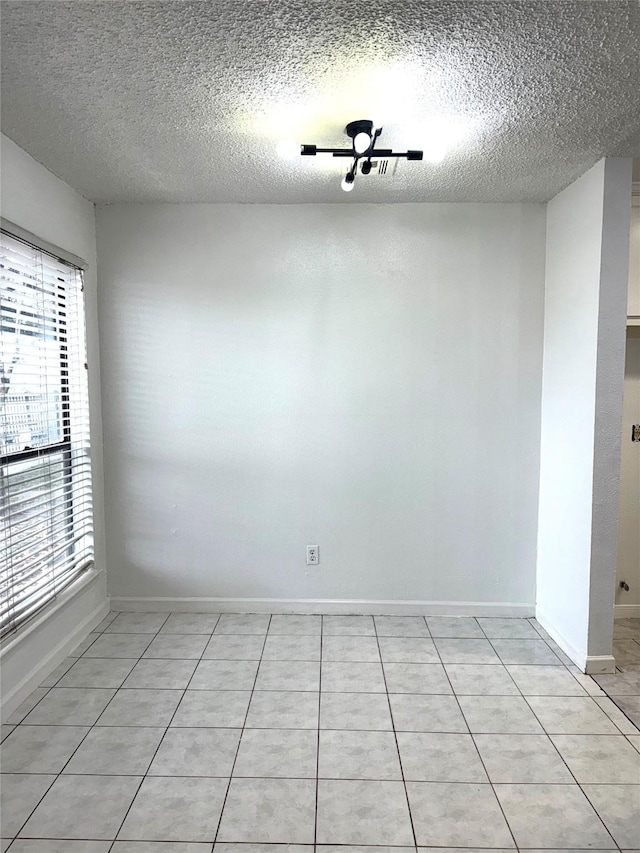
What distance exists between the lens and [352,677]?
2.60 meters

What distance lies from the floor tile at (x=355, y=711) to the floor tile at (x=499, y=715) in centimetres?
35

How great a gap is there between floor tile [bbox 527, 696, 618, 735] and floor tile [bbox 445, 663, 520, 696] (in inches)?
5.0

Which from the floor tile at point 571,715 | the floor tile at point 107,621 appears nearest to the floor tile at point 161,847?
the floor tile at point 571,715

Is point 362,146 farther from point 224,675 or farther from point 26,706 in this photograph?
point 26,706

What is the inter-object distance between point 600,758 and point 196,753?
150cm

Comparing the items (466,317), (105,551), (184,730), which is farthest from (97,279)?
(184,730)

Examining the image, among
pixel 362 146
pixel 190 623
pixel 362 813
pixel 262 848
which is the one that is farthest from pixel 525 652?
pixel 362 146

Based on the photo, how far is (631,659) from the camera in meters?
2.80

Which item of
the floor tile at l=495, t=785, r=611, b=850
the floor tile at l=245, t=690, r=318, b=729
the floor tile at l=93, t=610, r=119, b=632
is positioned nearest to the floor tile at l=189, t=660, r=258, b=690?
the floor tile at l=245, t=690, r=318, b=729

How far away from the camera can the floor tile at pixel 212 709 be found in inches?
88.6

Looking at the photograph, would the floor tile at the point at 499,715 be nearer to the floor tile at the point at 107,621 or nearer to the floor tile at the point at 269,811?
the floor tile at the point at 269,811

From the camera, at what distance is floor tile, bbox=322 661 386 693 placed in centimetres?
250

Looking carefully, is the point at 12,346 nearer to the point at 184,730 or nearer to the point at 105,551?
the point at 105,551

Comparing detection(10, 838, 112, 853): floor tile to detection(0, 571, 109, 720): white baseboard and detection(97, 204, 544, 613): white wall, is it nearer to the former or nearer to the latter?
detection(0, 571, 109, 720): white baseboard
